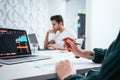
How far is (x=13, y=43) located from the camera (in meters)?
1.43

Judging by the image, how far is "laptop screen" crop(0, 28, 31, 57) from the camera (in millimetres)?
1363

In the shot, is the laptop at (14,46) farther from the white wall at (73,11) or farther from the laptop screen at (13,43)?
the white wall at (73,11)

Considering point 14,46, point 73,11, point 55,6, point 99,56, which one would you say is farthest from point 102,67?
point 73,11

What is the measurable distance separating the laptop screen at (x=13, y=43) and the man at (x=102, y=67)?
33 centimetres

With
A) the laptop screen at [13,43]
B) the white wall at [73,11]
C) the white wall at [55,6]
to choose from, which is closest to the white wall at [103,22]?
the white wall at [55,6]

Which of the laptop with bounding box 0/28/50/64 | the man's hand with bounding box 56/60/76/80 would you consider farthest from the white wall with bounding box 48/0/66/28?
the man's hand with bounding box 56/60/76/80

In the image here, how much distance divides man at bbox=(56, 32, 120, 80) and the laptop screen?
0.33 metres

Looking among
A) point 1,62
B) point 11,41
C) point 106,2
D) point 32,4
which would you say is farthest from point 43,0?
point 1,62

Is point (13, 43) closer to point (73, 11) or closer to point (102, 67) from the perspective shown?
point (102, 67)

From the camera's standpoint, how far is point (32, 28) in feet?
13.4

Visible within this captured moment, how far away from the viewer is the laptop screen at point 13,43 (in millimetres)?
1363

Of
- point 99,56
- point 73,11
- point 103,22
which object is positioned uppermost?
point 73,11

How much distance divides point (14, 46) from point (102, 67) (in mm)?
906

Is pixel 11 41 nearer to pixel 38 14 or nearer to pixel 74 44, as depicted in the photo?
pixel 74 44
